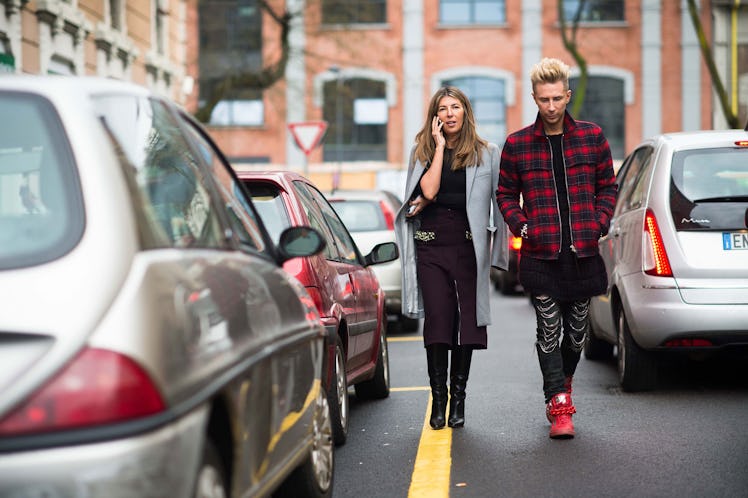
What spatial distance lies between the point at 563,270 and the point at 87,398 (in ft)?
14.7

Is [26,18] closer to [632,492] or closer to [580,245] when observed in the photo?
[580,245]

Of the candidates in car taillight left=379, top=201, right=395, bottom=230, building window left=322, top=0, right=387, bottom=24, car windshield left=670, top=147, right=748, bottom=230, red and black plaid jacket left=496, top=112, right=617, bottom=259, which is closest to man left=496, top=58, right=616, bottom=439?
red and black plaid jacket left=496, top=112, right=617, bottom=259

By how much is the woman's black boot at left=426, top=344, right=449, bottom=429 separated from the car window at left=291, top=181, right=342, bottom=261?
2.58 ft

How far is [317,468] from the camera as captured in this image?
507 cm

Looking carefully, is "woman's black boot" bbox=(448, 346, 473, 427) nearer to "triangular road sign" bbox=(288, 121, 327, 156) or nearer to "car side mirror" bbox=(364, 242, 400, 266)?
"car side mirror" bbox=(364, 242, 400, 266)

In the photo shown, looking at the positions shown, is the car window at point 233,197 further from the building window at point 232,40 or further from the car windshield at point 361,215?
the building window at point 232,40

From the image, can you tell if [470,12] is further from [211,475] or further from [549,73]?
[211,475]

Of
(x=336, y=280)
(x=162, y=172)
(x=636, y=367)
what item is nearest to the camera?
(x=162, y=172)

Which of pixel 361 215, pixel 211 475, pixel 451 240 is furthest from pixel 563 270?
pixel 361 215

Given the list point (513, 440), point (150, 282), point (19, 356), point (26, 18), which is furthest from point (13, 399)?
point (26, 18)

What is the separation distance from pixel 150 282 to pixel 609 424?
15.4 feet

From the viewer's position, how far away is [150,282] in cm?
314

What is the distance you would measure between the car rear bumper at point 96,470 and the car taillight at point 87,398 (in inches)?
2.2

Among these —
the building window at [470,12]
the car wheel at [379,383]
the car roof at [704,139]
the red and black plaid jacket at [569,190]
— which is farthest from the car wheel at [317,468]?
the building window at [470,12]
